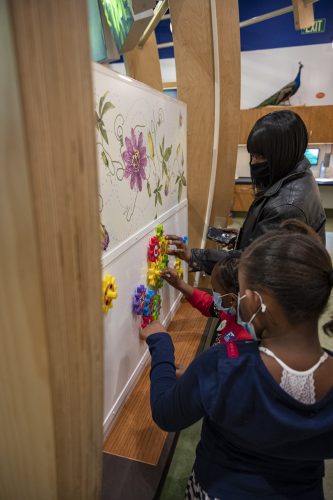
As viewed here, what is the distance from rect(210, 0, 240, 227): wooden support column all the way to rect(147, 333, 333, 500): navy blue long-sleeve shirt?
1.54 meters

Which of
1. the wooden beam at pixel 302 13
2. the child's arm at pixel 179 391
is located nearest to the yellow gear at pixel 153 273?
the child's arm at pixel 179 391

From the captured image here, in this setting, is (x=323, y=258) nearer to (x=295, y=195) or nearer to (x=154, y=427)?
(x=295, y=195)

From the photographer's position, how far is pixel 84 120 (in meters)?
0.35

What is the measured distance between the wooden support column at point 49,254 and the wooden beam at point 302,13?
6.91 ft

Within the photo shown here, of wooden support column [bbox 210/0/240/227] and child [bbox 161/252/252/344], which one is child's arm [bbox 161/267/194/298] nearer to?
child [bbox 161/252/252/344]

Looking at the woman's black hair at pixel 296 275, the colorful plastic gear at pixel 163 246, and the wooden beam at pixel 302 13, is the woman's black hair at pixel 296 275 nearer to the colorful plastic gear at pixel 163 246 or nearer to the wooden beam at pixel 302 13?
the colorful plastic gear at pixel 163 246

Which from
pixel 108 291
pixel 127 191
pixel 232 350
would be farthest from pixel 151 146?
pixel 232 350

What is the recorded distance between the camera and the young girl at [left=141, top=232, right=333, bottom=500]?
0.63 m

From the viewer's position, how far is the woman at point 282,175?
1.21 m

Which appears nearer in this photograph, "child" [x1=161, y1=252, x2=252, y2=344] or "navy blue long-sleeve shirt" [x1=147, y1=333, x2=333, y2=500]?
"navy blue long-sleeve shirt" [x1=147, y1=333, x2=333, y2=500]

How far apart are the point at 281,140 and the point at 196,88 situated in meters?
0.80

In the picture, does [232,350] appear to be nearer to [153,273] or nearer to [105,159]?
[105,159]

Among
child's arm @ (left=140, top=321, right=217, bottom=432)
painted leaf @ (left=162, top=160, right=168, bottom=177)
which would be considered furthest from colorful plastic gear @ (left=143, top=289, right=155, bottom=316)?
painted leaf @ (left=162, top=160, right=168, bottom=177)

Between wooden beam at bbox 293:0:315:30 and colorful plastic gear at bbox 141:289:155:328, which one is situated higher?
wooden beam at bbox 293:0:315:30
